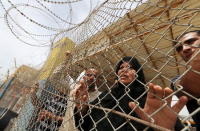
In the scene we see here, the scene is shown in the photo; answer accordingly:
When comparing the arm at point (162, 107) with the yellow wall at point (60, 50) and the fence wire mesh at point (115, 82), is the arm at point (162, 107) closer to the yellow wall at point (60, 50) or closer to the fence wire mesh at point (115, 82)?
the fence wire mesh at point (115, 82)

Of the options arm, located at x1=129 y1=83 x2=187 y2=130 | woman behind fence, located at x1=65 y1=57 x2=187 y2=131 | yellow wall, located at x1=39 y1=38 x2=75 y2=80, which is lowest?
arm, located at x1=129 y1=83 x2=187 y2=130

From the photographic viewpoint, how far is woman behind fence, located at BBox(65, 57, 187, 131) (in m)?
1.01

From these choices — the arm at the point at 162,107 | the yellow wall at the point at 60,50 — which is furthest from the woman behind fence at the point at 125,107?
the yellow wall at the point at 60,50

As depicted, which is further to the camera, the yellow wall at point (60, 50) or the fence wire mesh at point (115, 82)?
the yellow wall at point (60, 50)

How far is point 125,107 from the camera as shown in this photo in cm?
180

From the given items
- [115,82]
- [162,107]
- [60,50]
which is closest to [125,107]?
[115,82]

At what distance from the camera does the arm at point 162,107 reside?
978 mm


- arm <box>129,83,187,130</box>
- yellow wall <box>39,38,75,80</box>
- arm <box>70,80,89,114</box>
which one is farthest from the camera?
yellow wall <box>39,38,75,80</box>

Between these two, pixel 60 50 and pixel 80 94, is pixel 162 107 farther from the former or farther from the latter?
pixel 60 50

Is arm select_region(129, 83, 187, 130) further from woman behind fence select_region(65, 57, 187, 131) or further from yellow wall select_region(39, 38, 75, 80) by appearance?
yellow wall select_region(39, 38, 75, 80)

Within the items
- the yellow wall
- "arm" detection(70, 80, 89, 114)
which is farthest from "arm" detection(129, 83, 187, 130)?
the yellow wall

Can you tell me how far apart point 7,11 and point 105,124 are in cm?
227

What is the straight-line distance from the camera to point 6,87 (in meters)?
4.95

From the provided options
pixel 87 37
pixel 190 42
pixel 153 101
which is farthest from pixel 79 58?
pixel 153 101
